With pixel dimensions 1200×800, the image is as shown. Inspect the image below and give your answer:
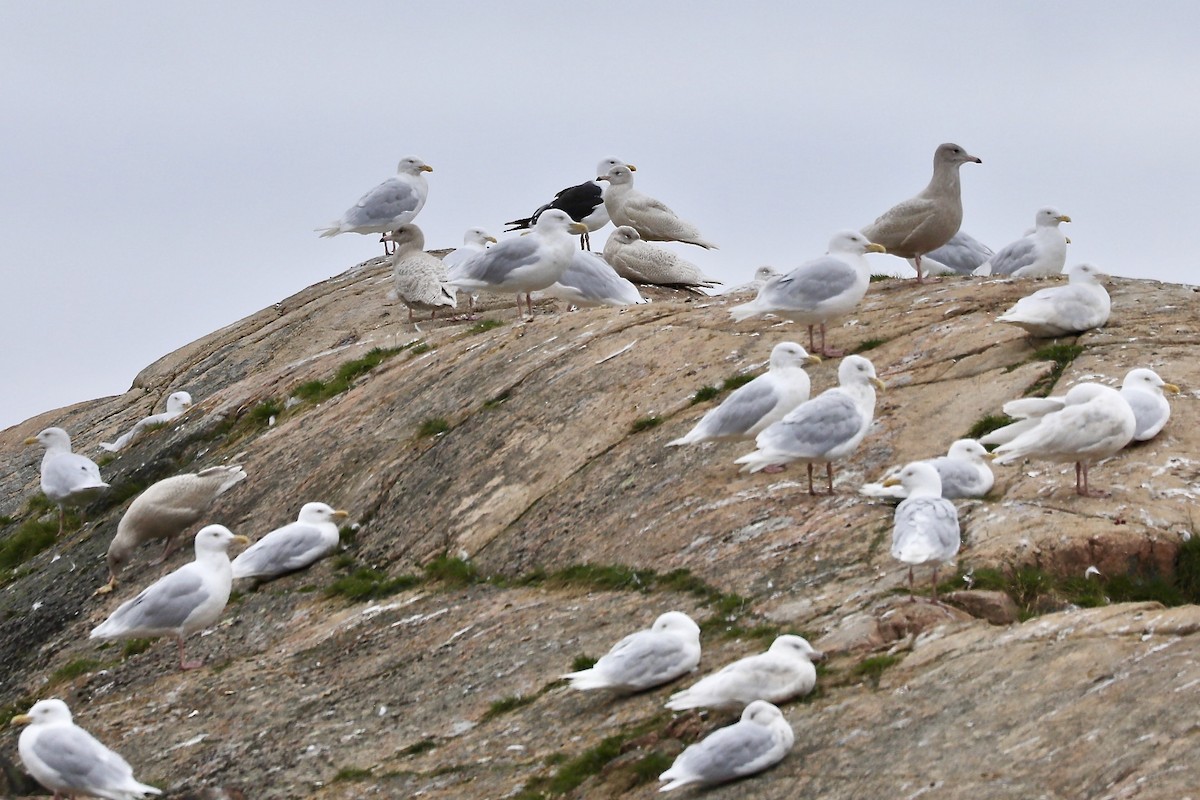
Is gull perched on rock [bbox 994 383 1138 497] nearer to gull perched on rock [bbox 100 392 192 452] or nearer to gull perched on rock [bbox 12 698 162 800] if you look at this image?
gull perched on rock [bbox 12 698 162 800]

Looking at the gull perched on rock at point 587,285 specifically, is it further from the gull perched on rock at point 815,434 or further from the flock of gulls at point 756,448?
the gull perched on rock at point 815,434

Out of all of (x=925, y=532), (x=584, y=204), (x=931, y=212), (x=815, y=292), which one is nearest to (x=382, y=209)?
(x=584, y=204)

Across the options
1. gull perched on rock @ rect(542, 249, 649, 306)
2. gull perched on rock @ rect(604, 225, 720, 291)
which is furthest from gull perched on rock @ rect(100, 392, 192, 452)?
gull perched on rock @ rect(604, 225, 720, 291)

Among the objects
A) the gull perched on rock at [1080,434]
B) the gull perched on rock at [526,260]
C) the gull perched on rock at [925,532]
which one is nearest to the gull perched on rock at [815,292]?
the gull perched on rock at [1080,434]

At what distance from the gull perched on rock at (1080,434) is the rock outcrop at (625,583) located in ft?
1.18

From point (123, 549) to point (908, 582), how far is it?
10.1 metres

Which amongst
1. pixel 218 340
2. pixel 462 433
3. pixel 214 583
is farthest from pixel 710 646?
pixel 218 340

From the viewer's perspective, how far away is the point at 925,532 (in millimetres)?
10875

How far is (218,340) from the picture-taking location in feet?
91.5

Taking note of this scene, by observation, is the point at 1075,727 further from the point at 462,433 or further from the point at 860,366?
the point at 462,433

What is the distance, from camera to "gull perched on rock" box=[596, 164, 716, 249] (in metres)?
27.0

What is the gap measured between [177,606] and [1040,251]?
34.6 feet

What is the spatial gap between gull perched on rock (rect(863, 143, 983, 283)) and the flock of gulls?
0.07ft

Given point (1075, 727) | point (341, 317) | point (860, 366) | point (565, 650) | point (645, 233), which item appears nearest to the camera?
point (1075, 727)
